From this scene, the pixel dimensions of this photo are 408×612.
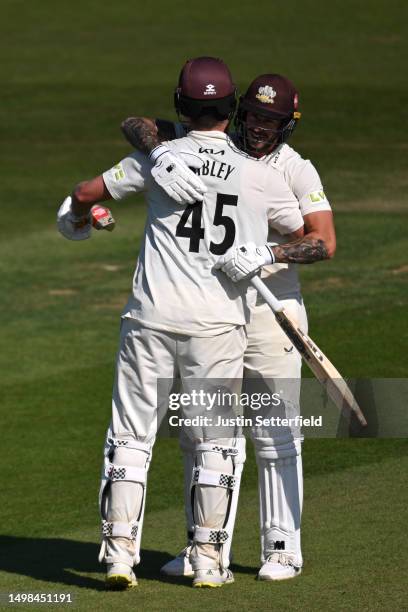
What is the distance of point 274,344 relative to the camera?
21.3ft

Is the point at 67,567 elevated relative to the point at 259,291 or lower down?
lower down

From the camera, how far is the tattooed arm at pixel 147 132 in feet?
20.4

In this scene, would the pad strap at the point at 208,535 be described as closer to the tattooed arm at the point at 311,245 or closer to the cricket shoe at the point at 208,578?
the cricket shoe at the point at 208,578

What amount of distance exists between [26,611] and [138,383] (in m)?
1.07

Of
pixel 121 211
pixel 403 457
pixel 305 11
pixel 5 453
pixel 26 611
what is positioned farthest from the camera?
pixel 305 11

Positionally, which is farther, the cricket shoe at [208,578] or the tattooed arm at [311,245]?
the tattooed arm at [311,245]

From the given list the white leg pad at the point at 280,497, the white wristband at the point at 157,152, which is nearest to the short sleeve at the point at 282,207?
the white wristband at the point at 157,152

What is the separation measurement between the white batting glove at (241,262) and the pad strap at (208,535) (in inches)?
43.0

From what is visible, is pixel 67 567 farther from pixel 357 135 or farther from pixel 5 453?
pixel 357 135

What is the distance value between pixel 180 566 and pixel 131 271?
8857 millimetres

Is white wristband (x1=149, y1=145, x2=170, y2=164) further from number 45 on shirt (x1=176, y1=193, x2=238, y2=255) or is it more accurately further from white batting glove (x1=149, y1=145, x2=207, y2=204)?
number 45 on shirt (x1=176, y1=193, x2=238, y2=255)

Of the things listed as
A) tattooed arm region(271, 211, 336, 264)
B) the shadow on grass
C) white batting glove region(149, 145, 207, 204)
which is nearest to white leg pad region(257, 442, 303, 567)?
the shadow on grass

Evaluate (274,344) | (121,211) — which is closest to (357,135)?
(121,211)

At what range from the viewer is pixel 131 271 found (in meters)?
15.2
